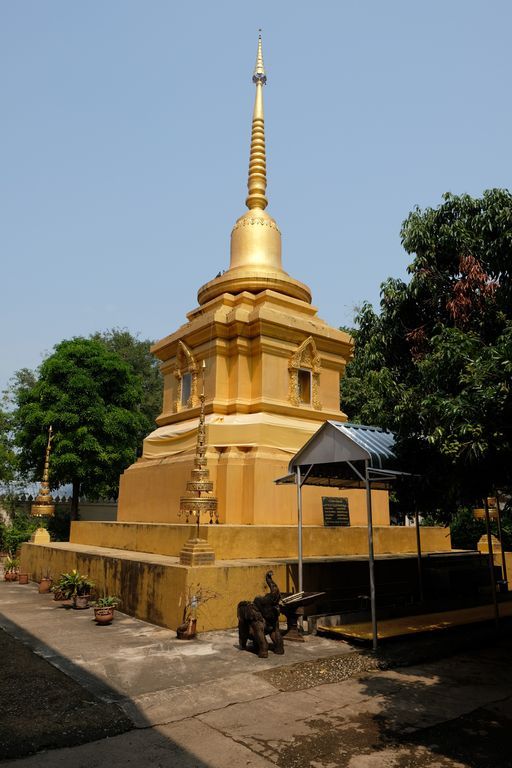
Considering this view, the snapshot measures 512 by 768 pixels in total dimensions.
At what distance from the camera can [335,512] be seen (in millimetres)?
14484

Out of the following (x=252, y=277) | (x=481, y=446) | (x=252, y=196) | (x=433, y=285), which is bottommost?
(x=481, y=446)

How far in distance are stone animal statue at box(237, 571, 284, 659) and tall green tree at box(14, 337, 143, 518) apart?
2032cm

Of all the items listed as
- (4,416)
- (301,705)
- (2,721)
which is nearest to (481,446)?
(301,705)

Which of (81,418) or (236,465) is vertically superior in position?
(81,418)

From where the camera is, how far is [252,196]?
19.3 meters

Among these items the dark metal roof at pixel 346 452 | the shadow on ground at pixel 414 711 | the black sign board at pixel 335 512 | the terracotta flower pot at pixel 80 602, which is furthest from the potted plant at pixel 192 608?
the black sign board at pixel 335 512

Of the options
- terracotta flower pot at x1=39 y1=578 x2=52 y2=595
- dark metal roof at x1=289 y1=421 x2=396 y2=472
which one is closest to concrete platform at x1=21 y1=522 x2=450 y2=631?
terracotta flower pot at x1=39 y1=578 x2=52 y2=595

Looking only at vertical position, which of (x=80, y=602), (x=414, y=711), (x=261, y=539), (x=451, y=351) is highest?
(x=451, y=351)

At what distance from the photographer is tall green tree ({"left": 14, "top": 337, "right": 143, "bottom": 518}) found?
91.4ft

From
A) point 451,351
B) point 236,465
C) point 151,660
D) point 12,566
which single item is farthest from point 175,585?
point 12,566

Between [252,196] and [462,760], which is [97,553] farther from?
[252,196]

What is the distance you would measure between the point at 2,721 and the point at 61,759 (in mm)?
1156

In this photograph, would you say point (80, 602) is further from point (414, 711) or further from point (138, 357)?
point (138, 357)

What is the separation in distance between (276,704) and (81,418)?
2372 cm
